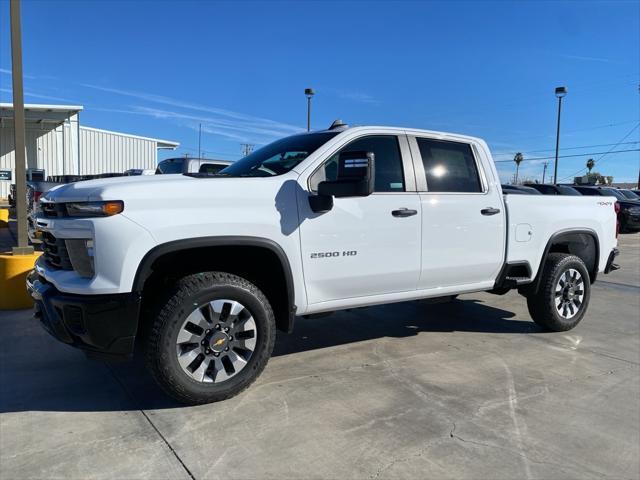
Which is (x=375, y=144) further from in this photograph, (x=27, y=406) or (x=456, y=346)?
(x=27, y=406)

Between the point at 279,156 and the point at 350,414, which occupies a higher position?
the point at 279,156

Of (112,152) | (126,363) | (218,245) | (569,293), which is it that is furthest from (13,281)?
(112,152)

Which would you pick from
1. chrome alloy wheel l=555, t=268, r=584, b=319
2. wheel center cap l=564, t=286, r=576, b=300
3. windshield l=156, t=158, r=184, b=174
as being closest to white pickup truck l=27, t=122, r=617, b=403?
chrome alloy wheel l=555, t=268, r=584, b=319

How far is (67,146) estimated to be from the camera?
102 feet

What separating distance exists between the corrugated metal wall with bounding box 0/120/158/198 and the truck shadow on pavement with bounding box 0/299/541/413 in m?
28.1

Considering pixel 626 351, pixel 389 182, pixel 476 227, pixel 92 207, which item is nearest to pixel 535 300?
pixel 626 351

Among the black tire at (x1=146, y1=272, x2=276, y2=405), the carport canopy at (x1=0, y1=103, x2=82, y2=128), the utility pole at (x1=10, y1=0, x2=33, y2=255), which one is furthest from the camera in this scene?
the carport canopy at (x1=0, y1=103, x2=82, y2=128)

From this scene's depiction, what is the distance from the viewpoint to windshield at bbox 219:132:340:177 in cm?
419

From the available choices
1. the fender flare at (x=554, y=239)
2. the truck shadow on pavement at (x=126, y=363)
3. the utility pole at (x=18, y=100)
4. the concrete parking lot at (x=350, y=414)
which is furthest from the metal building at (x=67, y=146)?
the fender flare at (x=554, y=239)

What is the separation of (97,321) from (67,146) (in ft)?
104

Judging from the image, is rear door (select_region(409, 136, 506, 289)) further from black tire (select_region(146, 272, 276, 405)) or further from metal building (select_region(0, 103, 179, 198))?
metal building (select_region(0, 103, 179, 198))

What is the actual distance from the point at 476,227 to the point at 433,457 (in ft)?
8.17

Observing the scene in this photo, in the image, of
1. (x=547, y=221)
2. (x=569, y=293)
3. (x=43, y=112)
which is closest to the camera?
(x=547, y=221)

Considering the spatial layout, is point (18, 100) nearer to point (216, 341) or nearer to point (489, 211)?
point (216, 341)
